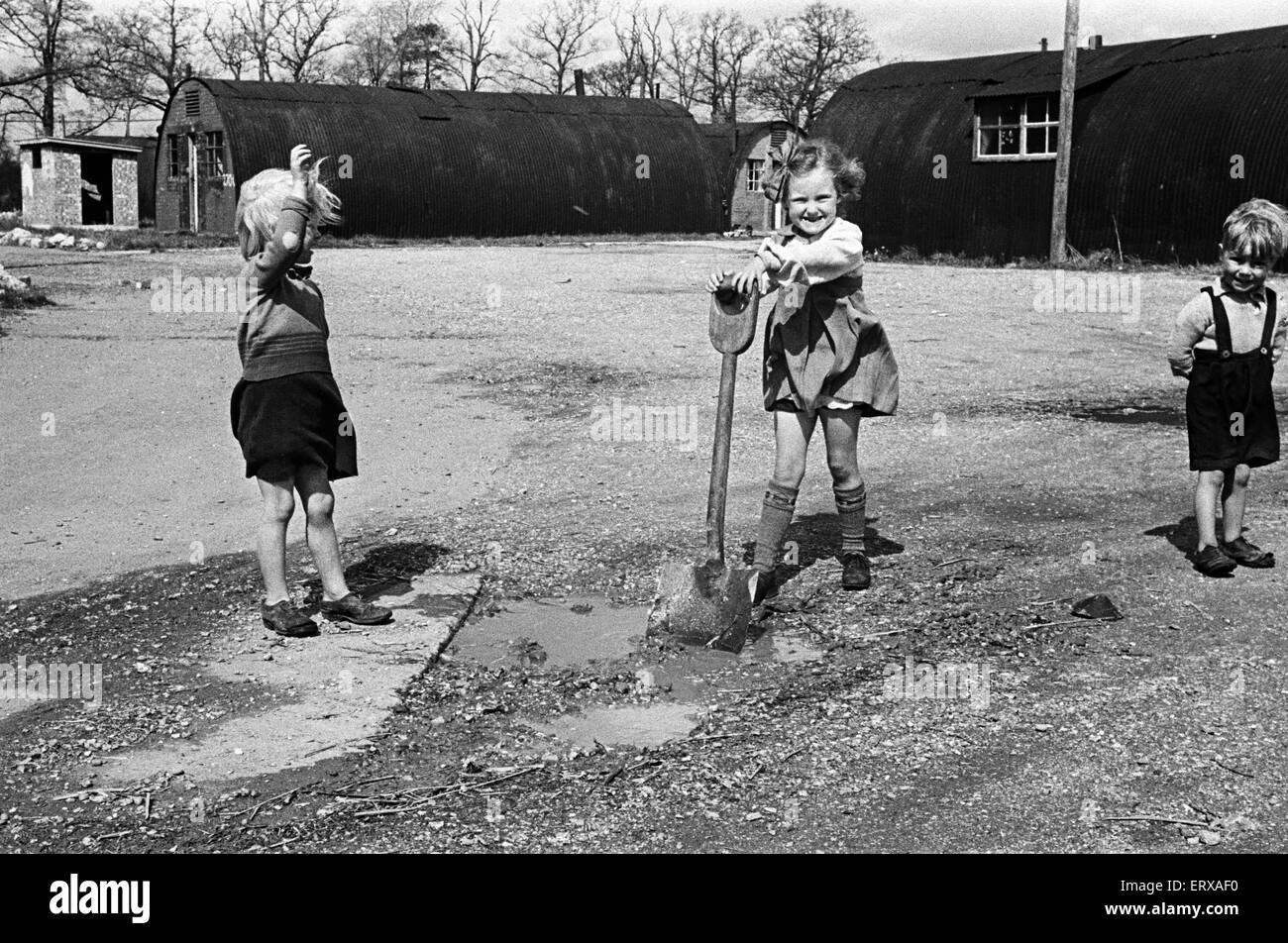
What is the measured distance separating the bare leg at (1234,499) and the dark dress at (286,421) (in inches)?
134

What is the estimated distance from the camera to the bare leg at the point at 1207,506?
536cm

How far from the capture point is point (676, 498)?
6902mm

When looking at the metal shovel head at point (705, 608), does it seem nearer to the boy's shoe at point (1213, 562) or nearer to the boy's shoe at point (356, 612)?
the boy's shoe at point (356, 612)

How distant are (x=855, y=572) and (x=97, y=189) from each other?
42.7 m

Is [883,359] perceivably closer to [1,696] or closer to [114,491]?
[1,696]

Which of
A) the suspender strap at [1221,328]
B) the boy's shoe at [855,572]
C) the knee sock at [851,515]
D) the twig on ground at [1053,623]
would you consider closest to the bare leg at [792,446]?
the knee sock at [851,515]

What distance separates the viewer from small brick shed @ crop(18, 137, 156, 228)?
4269cm

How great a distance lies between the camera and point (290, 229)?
4656 millimetres

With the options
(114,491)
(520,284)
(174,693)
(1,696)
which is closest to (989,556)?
(174,693)

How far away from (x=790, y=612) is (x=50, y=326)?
1076 cm

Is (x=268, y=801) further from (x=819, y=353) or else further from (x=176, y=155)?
(x=176, y=155)

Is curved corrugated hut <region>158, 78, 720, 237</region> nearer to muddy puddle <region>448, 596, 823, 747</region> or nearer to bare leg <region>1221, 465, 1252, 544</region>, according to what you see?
muddy puddle <region>448, 596, 823, 747</region>

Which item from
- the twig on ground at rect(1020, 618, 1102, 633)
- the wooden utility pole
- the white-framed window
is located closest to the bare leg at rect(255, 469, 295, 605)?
the twig on ground at rect(1020, 618, 1102, 633)

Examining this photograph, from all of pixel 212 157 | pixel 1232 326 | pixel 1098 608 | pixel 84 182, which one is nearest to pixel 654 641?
pixel 1098 608
